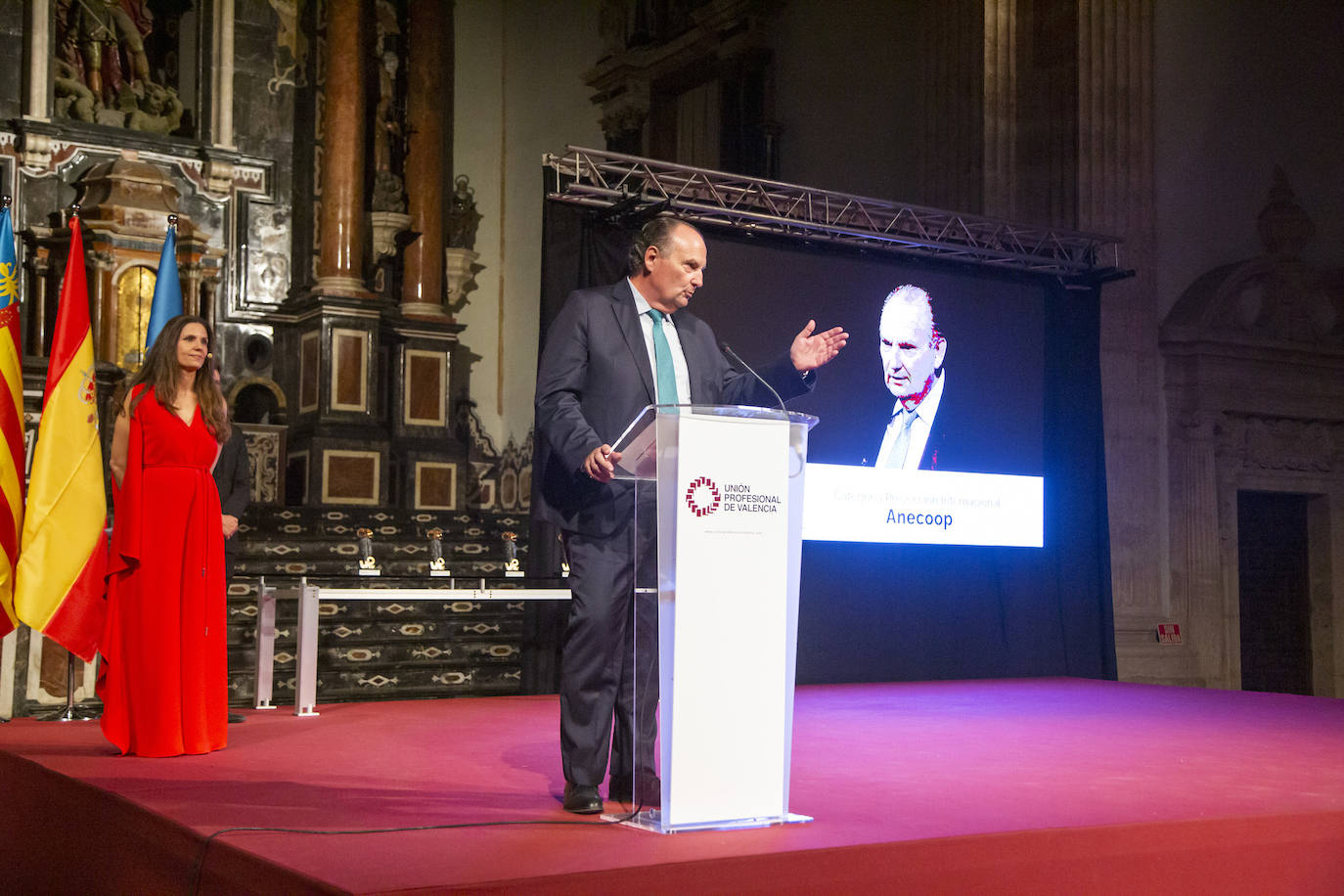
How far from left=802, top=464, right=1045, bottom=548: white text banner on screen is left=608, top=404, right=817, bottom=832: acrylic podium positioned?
17.9 ft

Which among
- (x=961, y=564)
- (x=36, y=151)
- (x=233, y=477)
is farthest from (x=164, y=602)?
(x=36, y=151)

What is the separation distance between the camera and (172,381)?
14.4ft

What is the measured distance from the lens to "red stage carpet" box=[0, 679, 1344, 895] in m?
2.61

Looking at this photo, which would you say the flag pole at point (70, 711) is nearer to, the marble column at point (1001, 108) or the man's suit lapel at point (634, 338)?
the man's suit lapel at point (634, 338)

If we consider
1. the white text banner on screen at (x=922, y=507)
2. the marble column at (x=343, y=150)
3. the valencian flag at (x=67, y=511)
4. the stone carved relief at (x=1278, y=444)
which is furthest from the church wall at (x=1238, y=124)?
the valencian flag at (x=67, y=511)

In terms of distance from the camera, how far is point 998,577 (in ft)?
31.9

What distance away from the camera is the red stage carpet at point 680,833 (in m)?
2.61

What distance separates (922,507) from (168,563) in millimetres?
5751

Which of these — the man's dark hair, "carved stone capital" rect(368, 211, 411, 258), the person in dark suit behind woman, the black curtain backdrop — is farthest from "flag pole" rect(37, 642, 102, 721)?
"carved stone capital" rect(368, 211, 411, 258)

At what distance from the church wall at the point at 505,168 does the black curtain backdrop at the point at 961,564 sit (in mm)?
6116

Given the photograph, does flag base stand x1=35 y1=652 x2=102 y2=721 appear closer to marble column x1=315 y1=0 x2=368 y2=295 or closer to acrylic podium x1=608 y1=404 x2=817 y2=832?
acrylic podium x1=608 y1=404 x2=817 y2=832

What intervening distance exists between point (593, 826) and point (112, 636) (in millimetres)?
2068

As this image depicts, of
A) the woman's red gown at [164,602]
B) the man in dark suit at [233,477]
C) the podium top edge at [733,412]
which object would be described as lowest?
the woman's red gown at [164,602]

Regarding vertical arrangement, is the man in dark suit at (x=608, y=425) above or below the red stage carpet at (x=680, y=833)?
above
